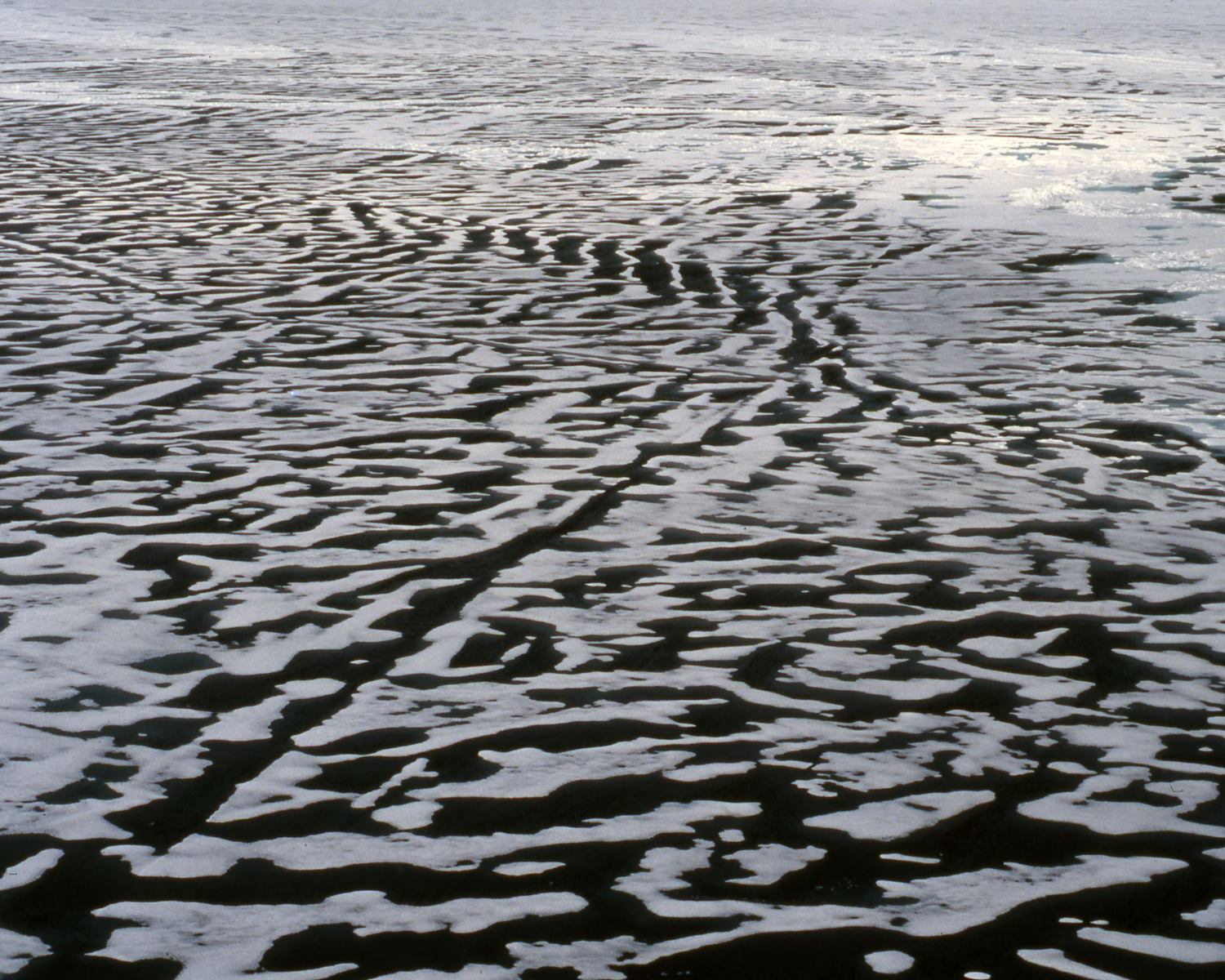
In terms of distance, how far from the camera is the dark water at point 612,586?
4.29ft

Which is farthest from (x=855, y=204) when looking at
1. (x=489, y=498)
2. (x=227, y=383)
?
(x=489, y=498)

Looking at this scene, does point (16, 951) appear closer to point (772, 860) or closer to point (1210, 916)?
point (772, 860)

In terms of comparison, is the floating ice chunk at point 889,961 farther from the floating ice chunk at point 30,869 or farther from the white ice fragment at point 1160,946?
the floating ice chunk at point 30,869

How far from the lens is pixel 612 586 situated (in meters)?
1.95

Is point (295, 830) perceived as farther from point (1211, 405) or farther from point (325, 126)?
point (325, 126)

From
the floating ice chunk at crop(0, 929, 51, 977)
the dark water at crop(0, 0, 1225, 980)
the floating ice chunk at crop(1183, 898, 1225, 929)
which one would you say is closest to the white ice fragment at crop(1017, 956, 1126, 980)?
the dark water at crop(0, 0, 1225, 980)

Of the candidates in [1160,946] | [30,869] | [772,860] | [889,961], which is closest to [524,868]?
[772,860]

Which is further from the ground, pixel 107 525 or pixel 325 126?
pixel 325 126

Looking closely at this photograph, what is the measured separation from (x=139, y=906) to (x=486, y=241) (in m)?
3.07

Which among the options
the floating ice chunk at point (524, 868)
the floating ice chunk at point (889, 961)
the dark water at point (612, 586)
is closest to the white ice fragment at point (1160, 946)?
the dark water at point (612, 586)

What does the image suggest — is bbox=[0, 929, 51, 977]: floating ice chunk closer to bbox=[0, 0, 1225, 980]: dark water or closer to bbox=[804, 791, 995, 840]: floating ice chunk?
bbox=[0, 0, 1225, 980]: dark water

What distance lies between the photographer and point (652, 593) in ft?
6.32

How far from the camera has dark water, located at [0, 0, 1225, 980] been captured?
131cm

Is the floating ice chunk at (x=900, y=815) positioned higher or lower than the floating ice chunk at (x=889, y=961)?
higher
